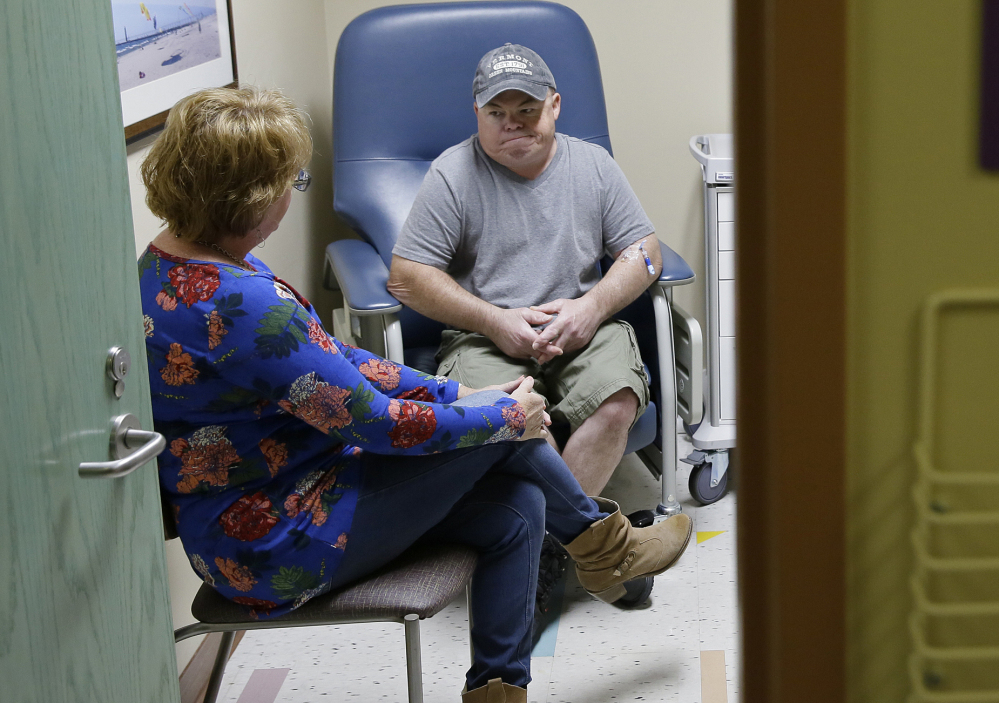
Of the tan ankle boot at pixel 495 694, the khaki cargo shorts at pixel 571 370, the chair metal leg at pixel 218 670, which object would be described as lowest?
the tan ankle boot at pixel 495 694

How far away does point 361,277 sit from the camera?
7.70 feet

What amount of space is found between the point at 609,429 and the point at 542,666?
0.53 m

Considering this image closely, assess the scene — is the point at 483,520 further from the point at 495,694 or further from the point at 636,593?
the point at 636,593

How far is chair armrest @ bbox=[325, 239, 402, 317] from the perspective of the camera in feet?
7.20

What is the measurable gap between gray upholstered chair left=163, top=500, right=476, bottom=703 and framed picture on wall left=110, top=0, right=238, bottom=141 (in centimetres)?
79

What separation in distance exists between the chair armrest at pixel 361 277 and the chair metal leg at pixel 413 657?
0.89 metres

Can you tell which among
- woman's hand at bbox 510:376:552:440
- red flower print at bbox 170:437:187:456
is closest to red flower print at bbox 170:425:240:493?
red flower print at bbox 170:437:187:456

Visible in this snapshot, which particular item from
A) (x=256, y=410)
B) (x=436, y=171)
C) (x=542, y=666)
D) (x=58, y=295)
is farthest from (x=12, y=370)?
(x=436, y=171)

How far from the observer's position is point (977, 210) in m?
0.56

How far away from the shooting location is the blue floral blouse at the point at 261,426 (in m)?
1.31

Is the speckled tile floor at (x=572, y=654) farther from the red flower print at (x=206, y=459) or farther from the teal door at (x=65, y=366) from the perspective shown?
the teal door at (x=65, y=366)

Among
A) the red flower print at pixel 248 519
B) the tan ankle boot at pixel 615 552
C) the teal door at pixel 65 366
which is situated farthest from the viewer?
the tan ankle boot at pixel 615 552

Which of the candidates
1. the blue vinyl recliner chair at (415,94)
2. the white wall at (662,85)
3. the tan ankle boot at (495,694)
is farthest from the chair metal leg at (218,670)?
the white wall at (662,85)

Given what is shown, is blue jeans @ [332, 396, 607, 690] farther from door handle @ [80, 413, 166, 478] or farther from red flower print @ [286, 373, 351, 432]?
door handle @ [80, 413, 166, 478]
